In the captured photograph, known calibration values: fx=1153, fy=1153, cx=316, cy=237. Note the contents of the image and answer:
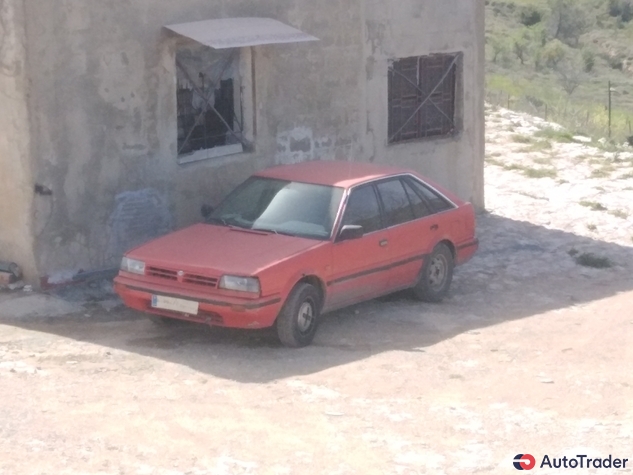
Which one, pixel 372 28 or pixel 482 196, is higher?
pixel 372 28

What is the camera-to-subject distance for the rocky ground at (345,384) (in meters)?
6.95

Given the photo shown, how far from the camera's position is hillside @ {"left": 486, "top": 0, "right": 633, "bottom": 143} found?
2752 centimetres

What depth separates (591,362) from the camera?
30.7 feet

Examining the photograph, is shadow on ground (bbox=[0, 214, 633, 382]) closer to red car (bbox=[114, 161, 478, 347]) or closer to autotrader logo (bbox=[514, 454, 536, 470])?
red car (bbox=[114, 161, 478, 347])

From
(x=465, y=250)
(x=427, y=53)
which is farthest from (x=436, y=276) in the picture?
(x=427, y=53)

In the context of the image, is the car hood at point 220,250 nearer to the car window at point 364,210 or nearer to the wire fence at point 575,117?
the car window at point 364,210

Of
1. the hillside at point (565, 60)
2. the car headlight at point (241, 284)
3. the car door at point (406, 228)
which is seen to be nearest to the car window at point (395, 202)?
the car door at point (406, 228)

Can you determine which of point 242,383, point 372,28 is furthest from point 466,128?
point 242,383

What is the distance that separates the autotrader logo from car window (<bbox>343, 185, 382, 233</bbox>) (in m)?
3.47

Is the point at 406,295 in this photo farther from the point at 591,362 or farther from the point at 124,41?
the point at 124,41

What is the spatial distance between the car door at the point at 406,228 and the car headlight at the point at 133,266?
2.30 m

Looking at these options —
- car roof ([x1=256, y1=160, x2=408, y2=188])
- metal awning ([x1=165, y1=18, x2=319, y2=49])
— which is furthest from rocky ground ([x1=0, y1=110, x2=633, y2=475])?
metal awning ([x1=165, y1=18, x2=319, y2=49])

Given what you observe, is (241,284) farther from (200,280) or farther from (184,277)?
(184,277)

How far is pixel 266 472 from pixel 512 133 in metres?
15.6
